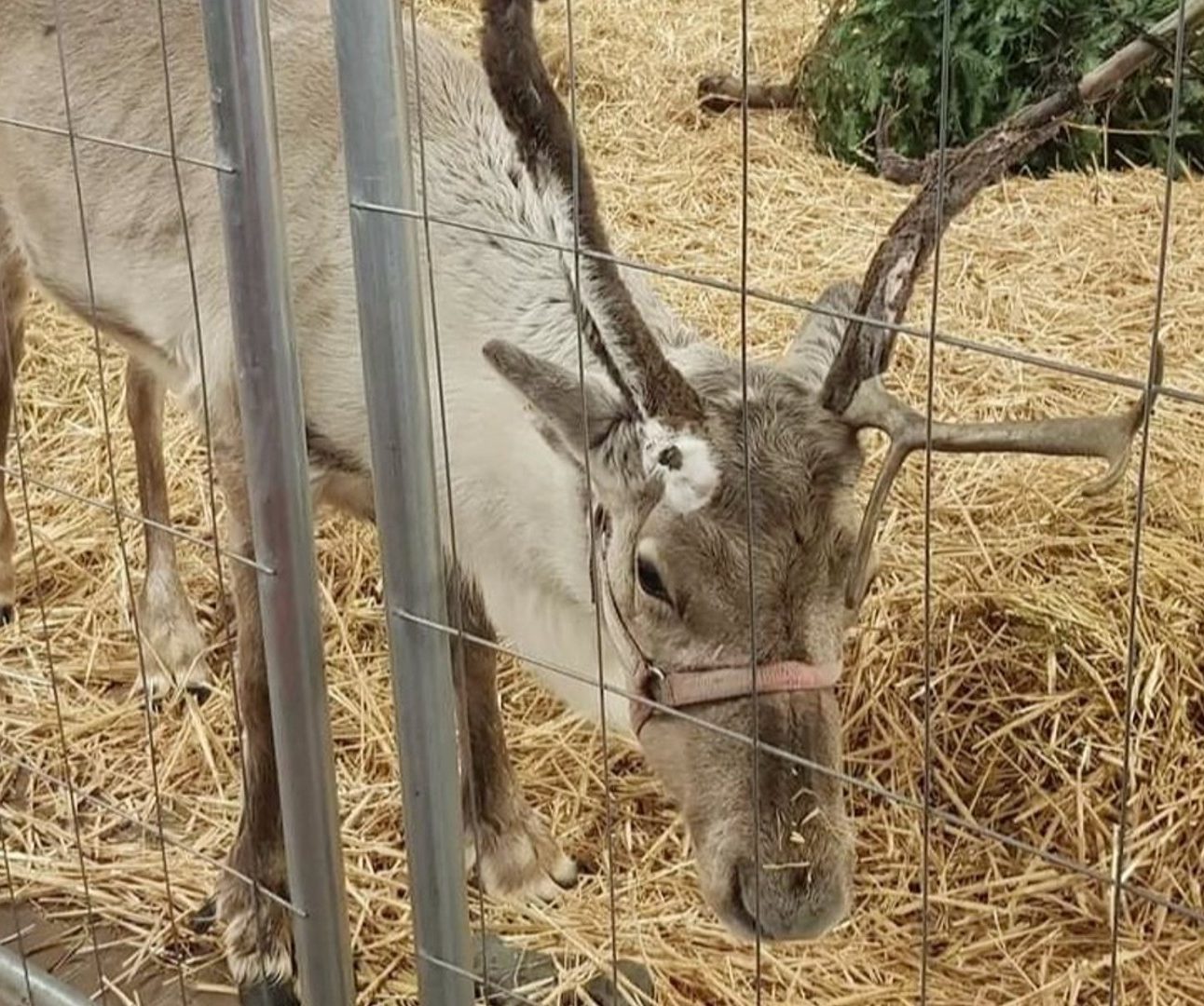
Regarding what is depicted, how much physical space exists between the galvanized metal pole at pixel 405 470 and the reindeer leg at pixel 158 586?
5.72ft

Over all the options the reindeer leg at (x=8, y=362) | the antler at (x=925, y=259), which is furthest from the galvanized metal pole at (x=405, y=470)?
the reindeer leg at (x=8, y=362)

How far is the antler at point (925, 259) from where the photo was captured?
207cm

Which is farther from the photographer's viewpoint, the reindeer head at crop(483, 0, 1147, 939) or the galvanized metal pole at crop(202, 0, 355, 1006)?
the reindeer head at crop(483, 0, 1147, 939)

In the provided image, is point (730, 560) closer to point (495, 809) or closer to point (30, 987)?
point (495, 809)

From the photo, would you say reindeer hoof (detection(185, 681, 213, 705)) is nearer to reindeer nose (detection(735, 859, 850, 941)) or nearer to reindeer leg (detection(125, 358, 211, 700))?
reindeer leg (detection(125, 358, 211, 700))

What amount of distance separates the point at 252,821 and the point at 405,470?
3.95 feet

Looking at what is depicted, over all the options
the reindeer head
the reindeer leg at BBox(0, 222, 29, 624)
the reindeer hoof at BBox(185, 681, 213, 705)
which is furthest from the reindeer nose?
the reindeer leg at BBox(0, 222, 29, 624)

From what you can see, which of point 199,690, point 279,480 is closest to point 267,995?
point 199,690

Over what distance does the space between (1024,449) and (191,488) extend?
2989mm

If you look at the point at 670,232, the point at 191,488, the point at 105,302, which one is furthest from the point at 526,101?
the point at 670,232

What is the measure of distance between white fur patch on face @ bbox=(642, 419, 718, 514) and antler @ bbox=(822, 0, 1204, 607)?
0.23m

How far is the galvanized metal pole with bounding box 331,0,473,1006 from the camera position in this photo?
6.97 feet

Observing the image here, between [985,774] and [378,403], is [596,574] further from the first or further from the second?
[985,774]

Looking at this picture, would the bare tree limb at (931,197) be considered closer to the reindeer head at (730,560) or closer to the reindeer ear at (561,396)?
the reindeer head at (730,560)
